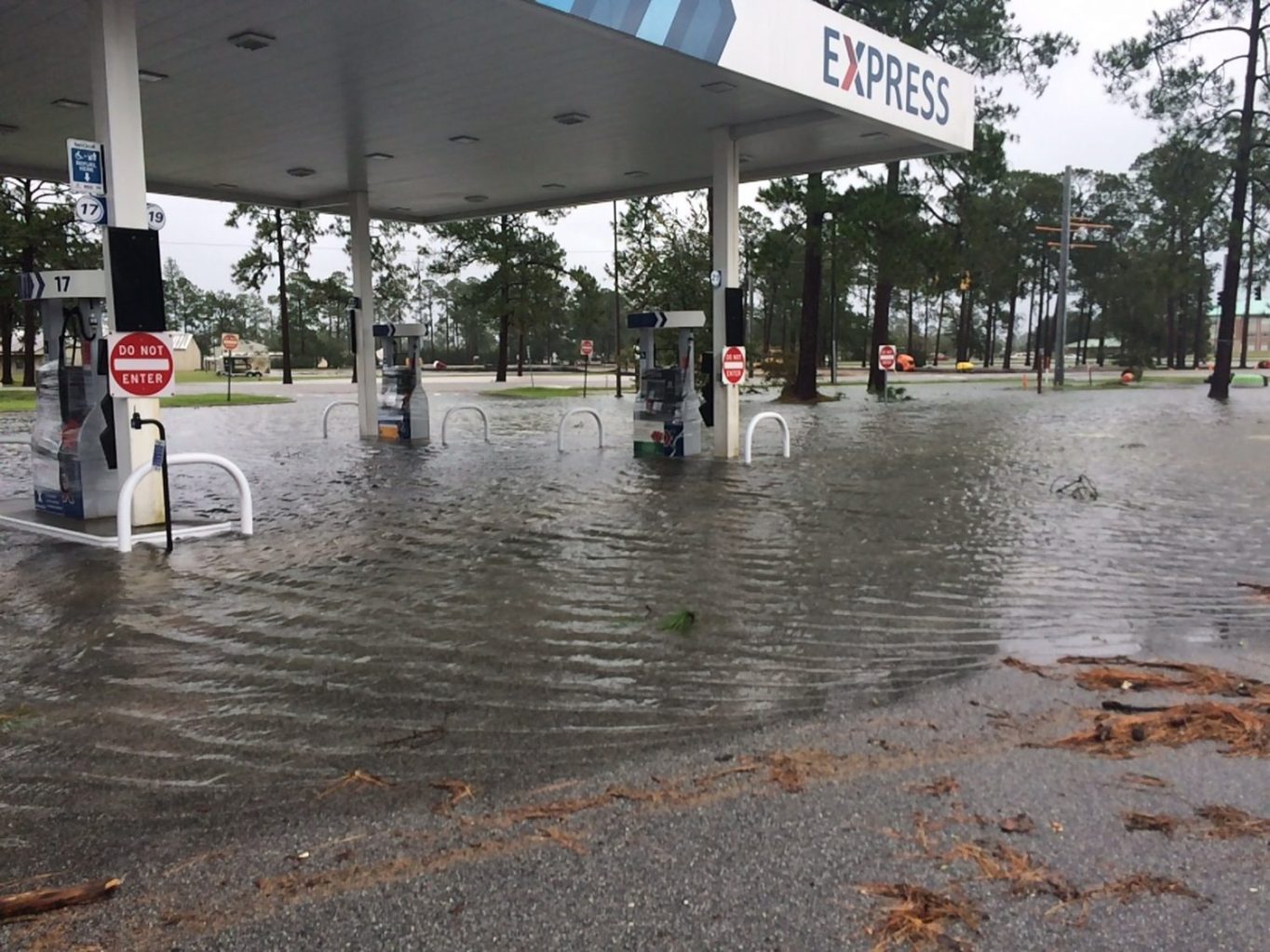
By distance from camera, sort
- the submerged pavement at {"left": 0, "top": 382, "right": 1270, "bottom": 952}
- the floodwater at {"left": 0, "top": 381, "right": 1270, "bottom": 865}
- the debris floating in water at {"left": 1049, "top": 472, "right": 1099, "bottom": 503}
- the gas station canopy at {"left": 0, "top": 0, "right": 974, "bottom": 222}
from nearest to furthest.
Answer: the submerged pavement at {"left": 0, "top": 382, "right": 1270, "bottom": 952} → the floodwater at {"left": 0, "top": 381, "right": 1270, "bottom": 865} → the gas station canopy at {"left": 0, "top": 0, "right": 974, "bottom": 222} → the debris floating in water at {"left": 1049, "top": 472, "right": 1099, "bottom": 503}

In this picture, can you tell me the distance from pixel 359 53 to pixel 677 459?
6.47 meters

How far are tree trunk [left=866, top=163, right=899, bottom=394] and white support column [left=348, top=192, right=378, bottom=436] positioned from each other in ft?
33.4

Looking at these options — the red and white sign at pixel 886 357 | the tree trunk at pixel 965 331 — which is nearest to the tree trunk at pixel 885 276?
the red and white sign at pixel 886 357

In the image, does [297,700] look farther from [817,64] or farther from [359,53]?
[817,64]

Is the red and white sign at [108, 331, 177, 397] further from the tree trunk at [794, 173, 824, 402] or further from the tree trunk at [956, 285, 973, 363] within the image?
the tree trunk at [956, 285, 973, 363]

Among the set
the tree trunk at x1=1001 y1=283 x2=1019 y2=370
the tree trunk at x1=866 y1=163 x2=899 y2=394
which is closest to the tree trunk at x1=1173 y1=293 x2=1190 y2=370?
the tree trunk at x1=1001 y1=283 x2=1019 y2=370

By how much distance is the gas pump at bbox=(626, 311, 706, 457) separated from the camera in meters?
13.5

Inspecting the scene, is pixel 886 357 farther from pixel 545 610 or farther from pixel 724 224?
pixel 545 610

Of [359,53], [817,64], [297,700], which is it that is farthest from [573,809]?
[817,64]

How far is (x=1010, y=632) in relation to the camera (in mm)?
5340

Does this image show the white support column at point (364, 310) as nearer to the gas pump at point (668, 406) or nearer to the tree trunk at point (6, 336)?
the gas pump at point (668, 406)

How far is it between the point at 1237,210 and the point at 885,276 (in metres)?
10.5

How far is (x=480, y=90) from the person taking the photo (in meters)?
10.6

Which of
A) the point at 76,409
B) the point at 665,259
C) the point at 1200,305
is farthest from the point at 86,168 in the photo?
the point at 1200,305
